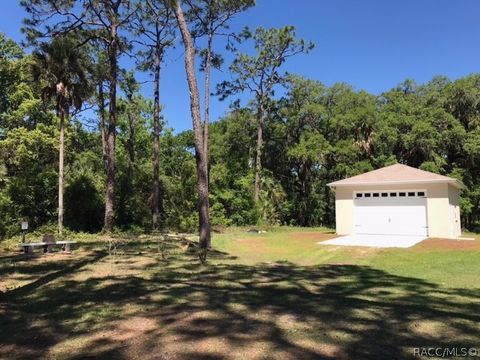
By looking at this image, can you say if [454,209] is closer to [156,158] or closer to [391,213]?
[391,213]

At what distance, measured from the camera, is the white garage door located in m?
20.5

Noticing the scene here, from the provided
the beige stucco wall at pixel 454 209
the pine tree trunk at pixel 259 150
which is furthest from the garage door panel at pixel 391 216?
the pine tree trunk at pixel 259 150

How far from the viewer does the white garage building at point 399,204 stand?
19984mm

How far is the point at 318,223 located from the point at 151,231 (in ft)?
47.3

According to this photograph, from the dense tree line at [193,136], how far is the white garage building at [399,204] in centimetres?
699

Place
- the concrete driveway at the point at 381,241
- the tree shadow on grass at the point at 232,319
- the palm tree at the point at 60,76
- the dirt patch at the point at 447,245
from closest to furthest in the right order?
the tree shadow on grass at the point at 232,319
the dirt patch at the point at 447,245
the concrete driveway at the point at 381,241
the palm tree at the point at 60,76

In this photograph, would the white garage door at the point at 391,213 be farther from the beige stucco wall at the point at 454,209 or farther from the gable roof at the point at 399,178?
the beige stucco wall at the point at 454,209

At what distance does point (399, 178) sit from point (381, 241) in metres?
3.91

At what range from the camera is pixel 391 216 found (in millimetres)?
21031

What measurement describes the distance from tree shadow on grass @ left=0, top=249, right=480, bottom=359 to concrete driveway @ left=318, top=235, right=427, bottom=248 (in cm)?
782

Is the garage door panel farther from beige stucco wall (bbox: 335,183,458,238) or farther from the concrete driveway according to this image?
the concrete driveway

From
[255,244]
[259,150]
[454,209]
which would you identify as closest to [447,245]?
[454,209]

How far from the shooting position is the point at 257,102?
3619 centimetres

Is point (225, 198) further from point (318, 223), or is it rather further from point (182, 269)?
point (182, 269)
